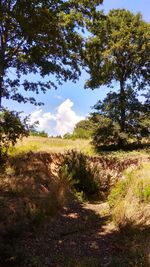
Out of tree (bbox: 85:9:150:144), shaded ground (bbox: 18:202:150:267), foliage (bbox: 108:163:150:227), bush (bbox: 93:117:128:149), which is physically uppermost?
tree (bbox: 85:9:150:144)

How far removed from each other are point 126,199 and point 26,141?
13103 mm

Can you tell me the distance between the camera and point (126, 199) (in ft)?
32.0

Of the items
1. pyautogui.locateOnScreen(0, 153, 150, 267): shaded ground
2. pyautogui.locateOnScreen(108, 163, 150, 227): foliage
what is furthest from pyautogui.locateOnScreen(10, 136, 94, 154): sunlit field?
pyautogui.locateOnScreen(108, 163, 150, 227): foliage

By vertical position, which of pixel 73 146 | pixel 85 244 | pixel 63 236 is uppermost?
pixel 73 146

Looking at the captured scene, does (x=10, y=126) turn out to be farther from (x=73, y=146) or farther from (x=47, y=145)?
(x=73, y=146)

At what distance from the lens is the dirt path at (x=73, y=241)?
22.6ft

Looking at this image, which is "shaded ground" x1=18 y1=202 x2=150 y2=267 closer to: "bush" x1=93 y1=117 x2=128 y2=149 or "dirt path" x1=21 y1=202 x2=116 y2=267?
"dirt path" x1=21 y1=202 x2=116 y2=267

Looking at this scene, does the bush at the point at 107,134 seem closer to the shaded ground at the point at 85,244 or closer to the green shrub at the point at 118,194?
the green shrub at the point at 118,194

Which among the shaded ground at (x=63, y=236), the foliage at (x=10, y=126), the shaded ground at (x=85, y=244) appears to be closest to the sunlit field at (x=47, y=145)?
the foliage at (x=10, y=126)

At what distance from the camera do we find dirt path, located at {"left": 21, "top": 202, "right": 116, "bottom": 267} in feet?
22.6

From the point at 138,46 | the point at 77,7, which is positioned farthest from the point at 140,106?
the point at 77,7

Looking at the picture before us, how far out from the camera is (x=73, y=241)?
8.05 m

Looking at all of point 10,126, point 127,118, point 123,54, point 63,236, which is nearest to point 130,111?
point 127,118

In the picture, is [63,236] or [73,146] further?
[73,146]
